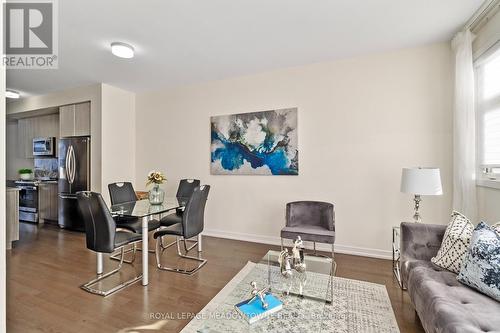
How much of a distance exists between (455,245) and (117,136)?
5.05 metres

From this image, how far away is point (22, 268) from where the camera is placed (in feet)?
9.63

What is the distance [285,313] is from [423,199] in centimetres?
249

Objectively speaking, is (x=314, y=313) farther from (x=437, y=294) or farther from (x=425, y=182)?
(x=425, y=182)

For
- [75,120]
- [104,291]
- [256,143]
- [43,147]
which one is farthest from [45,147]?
[256,143]

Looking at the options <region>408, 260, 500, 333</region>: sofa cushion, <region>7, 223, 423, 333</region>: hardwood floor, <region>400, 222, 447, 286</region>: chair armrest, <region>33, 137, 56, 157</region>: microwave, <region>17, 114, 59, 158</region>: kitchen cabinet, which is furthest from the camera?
<region>17, 114, 59, 158</region>: kitchen cabinet

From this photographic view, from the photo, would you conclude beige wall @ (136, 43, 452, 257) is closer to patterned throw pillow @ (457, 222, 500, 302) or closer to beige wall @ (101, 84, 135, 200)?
beige wall @ (101, 84, 135, 200)

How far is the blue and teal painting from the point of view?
369 centimetres

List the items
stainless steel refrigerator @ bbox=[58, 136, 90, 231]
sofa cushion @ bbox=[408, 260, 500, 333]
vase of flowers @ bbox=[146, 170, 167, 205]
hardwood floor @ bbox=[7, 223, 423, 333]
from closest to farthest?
sofa cushion @ bbox=[408, 260, 500, 333]
hardwood floor @ bbox=[7, 223, 423, 333]
vase of flowers @ bbox=[146, 170, 167, 205]
stainless steel refrigerator @ bbox=[58, 136, 90, 231]

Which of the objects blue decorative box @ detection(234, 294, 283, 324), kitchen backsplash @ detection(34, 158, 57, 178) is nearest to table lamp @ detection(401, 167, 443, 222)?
blue decorative box @ detection(234, 294, 283, 324)

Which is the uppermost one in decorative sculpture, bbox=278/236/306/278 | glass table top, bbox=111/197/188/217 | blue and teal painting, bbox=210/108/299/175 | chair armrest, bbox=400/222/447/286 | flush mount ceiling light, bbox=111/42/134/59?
flush mount ceiling light, bbox=111/42/134/59

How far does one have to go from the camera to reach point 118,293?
237 centimetres

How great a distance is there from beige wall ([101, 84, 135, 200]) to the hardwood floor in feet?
4.82

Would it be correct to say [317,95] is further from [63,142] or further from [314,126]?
[63,142]

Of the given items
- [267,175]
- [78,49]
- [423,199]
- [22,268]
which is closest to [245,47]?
[267,175]
